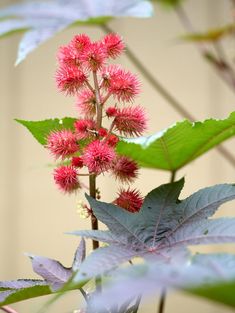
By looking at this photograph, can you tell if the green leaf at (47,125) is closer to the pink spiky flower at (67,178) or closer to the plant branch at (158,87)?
the pink spiky flower at (67,178)

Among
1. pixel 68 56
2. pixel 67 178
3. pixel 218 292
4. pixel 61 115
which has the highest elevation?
pixel 61 115

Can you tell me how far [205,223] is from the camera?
1.66ft

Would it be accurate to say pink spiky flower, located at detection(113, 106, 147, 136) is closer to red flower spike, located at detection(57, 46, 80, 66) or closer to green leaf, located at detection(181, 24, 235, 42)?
red flower spike, located at detection(57, 46, 80, 66)

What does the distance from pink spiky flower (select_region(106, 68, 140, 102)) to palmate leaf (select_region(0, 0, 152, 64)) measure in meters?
0.36

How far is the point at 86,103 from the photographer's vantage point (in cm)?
56

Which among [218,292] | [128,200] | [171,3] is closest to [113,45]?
[128,200]

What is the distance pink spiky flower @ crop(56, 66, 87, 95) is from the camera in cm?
55

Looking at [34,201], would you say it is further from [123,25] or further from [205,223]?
[205,223]

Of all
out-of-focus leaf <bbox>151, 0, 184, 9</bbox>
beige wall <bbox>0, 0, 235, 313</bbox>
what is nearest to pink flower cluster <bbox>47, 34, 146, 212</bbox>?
out-of-focus leaf <bbox>151, 0, 184, 9</bbox>

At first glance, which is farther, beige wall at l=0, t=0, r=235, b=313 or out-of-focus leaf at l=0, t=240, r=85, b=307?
beige wall at l=0, t=0, r=235, b=313

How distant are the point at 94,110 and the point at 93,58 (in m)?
0.05

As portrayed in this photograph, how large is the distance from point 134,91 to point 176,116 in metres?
1.74

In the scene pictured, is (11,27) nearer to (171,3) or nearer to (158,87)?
(158,87)

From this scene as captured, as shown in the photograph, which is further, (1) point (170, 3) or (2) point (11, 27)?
(1) point (170, 3)
